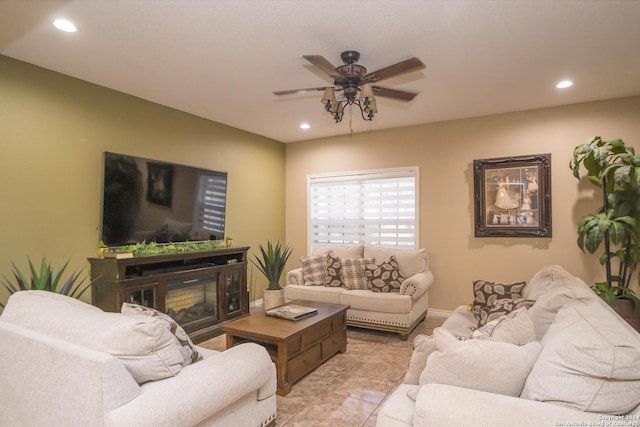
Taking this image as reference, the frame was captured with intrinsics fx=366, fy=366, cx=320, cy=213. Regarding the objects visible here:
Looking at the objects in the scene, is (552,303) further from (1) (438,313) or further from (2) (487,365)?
(1) (438,313)

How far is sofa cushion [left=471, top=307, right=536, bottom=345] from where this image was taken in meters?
1.63

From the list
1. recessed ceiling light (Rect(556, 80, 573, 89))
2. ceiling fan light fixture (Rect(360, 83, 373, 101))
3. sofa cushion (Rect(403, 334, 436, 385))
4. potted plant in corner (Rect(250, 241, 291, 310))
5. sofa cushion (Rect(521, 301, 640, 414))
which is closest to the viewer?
sofa cushion (Rect(521, 301, 640, 414))

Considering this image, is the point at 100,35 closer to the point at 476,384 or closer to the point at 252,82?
the point at 252,82

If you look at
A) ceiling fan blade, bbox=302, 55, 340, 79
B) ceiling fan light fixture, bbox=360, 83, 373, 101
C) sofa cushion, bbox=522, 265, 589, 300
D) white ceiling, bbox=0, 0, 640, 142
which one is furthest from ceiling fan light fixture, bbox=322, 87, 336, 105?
sofa cushion, bbox=522, 265, 589, 300

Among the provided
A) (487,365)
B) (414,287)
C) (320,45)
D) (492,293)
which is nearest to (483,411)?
(487,365)

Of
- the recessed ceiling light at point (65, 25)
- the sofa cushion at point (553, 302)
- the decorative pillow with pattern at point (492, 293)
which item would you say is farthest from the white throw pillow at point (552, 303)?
the recessed ceiling light at point (65, 25)

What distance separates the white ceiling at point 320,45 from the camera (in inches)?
94.1

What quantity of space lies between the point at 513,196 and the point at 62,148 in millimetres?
5044

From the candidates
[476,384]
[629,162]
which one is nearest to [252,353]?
[476,384]

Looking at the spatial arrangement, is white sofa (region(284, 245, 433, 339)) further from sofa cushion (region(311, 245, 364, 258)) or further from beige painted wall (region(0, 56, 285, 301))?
beige painted wall (region(0, 56, 285, 301))

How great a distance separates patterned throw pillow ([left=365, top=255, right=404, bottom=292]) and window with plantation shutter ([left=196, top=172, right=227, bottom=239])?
6.98ft

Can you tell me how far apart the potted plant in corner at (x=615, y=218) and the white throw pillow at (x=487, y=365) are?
3020mm

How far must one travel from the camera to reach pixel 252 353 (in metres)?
1.96

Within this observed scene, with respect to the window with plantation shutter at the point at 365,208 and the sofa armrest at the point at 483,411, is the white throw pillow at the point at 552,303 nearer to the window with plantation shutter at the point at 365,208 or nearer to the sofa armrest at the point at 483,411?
the sofa armrest at the point at 483,411
